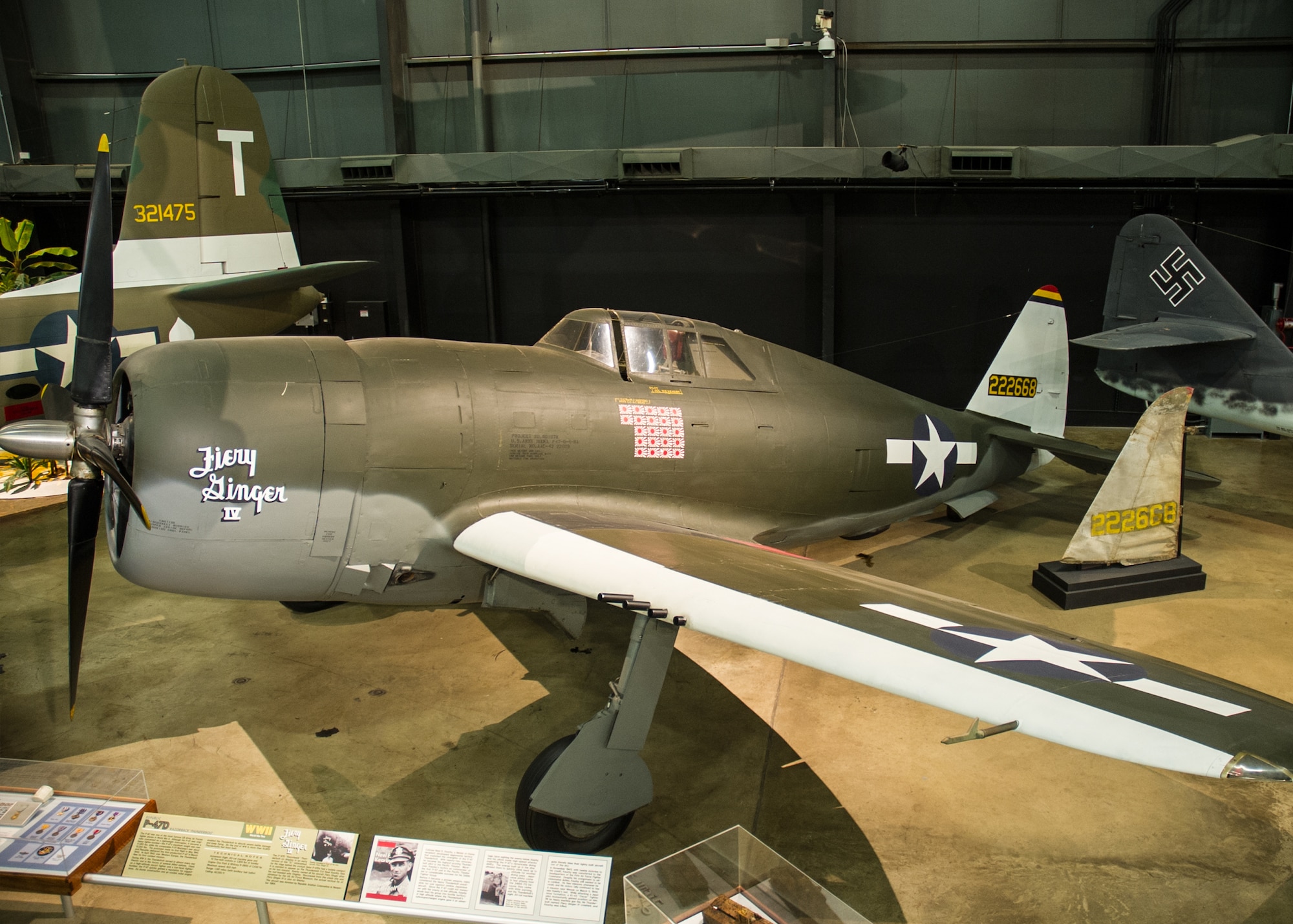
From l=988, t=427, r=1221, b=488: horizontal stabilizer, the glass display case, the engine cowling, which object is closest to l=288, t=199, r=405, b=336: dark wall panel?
the engine cowling

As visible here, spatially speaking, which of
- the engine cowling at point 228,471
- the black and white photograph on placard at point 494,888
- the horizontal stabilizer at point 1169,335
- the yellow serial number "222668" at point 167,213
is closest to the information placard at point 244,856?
the black and white photograph on placard at point 494,888

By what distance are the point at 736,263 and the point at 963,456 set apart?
5.70 meters

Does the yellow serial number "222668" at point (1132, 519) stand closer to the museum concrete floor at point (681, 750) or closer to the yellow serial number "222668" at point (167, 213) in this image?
the museum concrete floor at point (681, 750)

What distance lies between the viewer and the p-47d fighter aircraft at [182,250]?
7.42 metres

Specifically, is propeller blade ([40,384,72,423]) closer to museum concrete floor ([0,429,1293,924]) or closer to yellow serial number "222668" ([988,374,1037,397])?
museum concrete floor ([0,429,1293,924])

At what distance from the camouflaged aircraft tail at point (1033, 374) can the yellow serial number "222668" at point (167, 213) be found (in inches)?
Result: 297

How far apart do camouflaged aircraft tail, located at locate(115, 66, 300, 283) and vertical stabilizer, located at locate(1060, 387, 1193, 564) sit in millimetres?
7986

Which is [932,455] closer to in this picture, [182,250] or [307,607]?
[307,607]

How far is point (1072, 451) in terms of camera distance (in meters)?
6.65

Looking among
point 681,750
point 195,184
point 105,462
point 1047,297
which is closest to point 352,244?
point 195,184

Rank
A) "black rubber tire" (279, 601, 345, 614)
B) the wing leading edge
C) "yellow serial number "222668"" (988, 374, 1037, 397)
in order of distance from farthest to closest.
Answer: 1. "yellow serial number "222668"" (988, 374, 1037, 397)
2. "black rubber tire" (279, 601, 345, 614)
3. the wing leading edge

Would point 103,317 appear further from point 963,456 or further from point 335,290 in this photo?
point 335,290

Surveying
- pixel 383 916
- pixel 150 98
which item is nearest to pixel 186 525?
pixel 383 916

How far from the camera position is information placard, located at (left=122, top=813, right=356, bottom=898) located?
254cm
